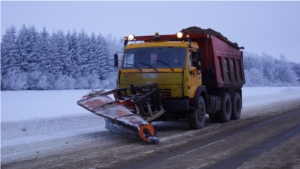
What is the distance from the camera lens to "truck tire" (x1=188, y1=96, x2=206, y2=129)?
493 inches

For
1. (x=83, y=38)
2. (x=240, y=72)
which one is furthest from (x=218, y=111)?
(x=83, y=38)

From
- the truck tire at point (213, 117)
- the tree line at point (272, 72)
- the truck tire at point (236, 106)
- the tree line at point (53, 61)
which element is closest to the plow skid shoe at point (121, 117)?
the truck tire at point (213, 117)

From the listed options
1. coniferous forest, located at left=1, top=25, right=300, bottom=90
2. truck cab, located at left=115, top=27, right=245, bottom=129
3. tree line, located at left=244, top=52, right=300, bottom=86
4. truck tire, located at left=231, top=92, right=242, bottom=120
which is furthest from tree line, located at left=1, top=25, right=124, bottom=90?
truck cab, located at left=115, top=27, right=245, bottom=129

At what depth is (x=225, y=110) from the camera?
614 inches

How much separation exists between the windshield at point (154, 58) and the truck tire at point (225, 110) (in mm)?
3762

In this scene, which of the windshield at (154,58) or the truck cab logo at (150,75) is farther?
the windshield at (154,58)

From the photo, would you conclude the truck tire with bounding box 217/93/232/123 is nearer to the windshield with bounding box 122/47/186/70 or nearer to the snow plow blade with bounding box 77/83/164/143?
the windshield with bounding box 122/47/186/70

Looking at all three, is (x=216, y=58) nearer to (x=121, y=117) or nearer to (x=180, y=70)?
(x=180, y=70)

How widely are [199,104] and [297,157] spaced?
16.4 feet

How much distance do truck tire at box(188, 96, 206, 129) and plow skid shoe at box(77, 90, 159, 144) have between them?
2387 millimetres

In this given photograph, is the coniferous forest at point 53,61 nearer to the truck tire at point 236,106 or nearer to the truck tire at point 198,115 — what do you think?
the truck tire at point 236,106

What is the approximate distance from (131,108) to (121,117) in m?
0.85

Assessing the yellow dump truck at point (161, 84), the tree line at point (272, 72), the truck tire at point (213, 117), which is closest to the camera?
the yellow dump truck at point (161, 84)

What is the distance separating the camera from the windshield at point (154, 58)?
485 inches
